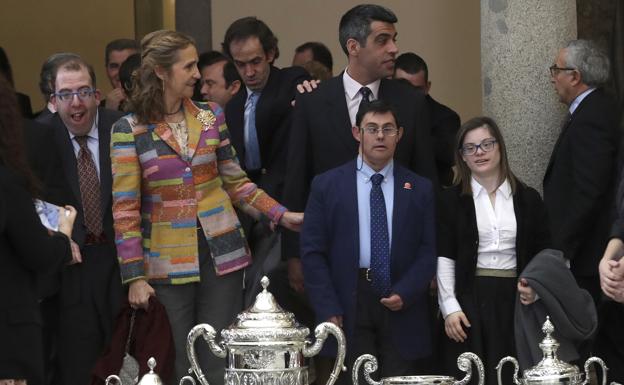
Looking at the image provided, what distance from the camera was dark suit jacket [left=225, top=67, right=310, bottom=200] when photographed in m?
9.07

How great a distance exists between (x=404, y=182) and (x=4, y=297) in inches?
105

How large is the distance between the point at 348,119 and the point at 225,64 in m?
1.23

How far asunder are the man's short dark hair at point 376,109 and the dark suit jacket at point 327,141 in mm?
186

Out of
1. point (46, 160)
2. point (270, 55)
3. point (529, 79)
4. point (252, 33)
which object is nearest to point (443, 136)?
point (529, 79)

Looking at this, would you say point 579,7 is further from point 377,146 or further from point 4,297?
point 4,297

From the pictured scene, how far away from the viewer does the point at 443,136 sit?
9406mm

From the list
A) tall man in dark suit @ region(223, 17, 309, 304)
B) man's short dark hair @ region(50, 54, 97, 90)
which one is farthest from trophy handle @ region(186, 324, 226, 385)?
tall man in dark suit @ region(223, 17, 309, 304)

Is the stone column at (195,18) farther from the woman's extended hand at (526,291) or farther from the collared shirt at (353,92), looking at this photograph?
the woman's extended hand at (526,291)

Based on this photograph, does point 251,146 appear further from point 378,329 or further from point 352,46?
point 378,329

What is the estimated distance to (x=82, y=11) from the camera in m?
14.4

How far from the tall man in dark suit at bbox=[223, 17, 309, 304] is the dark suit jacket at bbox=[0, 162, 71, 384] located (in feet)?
9.31

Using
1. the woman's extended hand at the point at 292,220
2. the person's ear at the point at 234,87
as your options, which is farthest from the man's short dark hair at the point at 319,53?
the woman's extended hand at the point at 292,220

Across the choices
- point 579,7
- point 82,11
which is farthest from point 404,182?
point 82,11

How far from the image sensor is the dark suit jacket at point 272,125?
9.07 m
